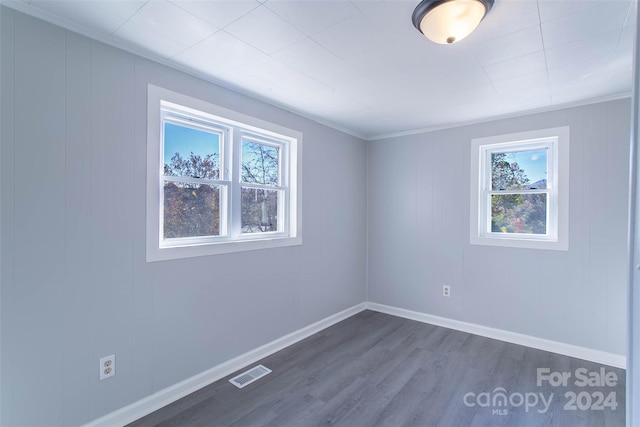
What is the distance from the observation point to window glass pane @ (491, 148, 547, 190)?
10.2 feet

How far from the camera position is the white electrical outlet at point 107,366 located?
182cm

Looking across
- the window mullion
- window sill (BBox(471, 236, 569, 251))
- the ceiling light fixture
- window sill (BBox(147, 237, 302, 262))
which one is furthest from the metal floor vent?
the ceiling light fixture

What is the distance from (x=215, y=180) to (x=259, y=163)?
57 cm

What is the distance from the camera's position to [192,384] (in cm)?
224

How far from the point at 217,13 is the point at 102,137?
3.39 ft

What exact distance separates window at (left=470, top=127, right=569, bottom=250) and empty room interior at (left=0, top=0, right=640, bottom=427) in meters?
0.02

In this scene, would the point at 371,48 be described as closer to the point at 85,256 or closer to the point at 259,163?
the point at 259,163

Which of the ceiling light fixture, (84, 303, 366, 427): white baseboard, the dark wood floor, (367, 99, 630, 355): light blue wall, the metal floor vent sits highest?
the ceiling light fixture

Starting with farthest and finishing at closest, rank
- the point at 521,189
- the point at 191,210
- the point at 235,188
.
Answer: the point at 521,189 < the point at 235,188 < the point at 191,210

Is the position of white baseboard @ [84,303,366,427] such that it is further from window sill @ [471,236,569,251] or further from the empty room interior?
window sill @ [471,236,569,251]

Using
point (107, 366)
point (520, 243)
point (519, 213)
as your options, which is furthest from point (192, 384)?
point (519, 213)

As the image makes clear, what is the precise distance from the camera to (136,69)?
196 centimetres

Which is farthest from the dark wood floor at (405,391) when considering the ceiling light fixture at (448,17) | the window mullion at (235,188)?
the ceiling light fixture at (448,17)

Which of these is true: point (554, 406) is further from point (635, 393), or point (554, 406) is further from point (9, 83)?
point (9, 83)
